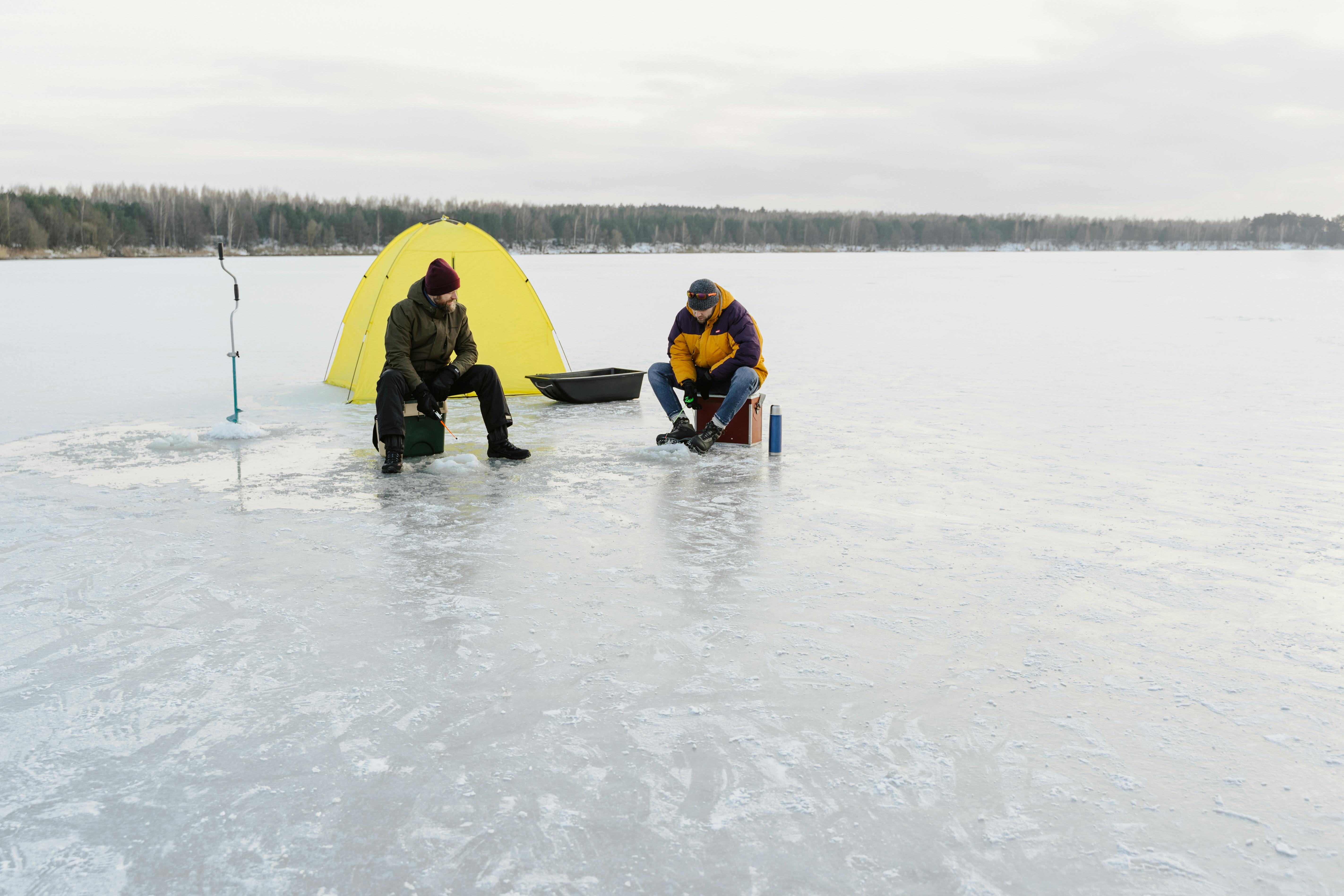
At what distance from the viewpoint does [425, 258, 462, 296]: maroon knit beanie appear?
607 centimetres

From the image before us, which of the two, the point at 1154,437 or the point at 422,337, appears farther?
the point at 1154,437

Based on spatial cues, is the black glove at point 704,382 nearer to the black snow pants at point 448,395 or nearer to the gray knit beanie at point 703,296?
the gray knit beanie at point 703,296

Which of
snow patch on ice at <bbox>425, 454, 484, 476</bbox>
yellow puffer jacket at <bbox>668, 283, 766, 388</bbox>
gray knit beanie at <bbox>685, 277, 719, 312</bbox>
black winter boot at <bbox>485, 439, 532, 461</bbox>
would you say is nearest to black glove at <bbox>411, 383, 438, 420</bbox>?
snow patch on ice at <bbox>425, 454, 484, 476</bbox>

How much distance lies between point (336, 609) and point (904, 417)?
16.5 feet

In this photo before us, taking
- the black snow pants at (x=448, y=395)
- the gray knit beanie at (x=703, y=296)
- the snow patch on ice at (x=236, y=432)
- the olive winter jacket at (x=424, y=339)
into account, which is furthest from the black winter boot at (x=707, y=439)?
the snow patch on ice at (x=236, y=432)

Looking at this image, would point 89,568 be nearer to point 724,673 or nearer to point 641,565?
point 641,565

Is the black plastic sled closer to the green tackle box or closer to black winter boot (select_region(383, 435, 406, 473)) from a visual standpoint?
the green tackle box

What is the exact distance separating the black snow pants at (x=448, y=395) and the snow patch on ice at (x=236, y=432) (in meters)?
1.26

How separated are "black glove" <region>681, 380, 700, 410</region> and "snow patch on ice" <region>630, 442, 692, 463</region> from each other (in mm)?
415

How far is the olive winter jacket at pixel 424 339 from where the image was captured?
6.02 meters

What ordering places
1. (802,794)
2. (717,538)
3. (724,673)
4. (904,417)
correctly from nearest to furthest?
(802,794) < (724,673) < (717,538) < (904,417)

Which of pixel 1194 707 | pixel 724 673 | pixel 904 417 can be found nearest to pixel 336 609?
pixel 724 673

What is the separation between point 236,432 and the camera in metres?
6.70

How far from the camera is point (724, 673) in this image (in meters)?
2.98
